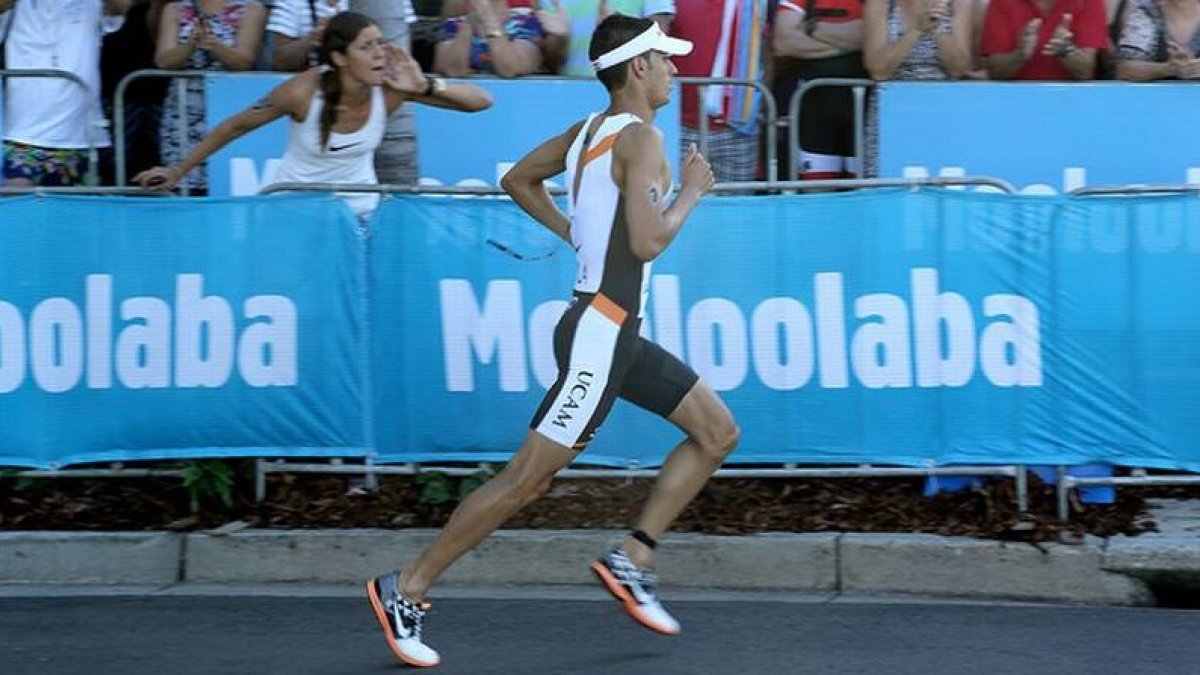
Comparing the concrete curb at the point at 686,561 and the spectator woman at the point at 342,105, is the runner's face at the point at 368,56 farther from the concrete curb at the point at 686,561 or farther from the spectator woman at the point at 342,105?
the concrete curb at the point at 686,561

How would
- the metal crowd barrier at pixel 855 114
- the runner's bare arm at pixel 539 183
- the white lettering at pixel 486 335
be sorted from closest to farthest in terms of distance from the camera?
the runner's bare arm at pixel 539 183 < the white lettering at pixel 486 335 < the metal crowd barrier at pixel 855 114

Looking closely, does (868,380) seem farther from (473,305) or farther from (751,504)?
(473,305)

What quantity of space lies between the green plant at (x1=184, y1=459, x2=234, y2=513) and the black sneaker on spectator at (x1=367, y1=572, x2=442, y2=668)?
209 centimetres

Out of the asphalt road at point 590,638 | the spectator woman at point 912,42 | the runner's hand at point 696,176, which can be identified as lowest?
the asphalt road at point 590,638

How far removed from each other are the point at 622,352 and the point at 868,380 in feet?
6.37

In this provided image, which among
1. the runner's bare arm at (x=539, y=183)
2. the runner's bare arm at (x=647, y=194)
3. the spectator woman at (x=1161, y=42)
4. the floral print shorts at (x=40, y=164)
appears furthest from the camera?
the spectator woman at (x=1161, y=42)

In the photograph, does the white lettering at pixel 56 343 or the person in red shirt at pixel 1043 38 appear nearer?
the white lettering at pixel 56 343

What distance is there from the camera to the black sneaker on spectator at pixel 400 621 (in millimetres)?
6648

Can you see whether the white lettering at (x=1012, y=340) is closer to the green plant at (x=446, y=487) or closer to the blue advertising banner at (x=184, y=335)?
the green plant at (x=446, y=487)

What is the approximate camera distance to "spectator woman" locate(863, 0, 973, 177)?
32.4ft

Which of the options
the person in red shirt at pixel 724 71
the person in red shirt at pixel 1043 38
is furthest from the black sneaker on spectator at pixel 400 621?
the person in red shirt at pixel 1043 38

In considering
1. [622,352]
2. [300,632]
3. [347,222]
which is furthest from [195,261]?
[622,352]

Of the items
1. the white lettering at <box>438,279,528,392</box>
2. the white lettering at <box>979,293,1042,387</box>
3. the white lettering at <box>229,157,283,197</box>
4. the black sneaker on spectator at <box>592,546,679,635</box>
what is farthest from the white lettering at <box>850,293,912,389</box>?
the white lettering at <box>229,157,283,197</box>

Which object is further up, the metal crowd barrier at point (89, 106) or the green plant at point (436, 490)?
the metal crowd barrier at point (89, 106)
